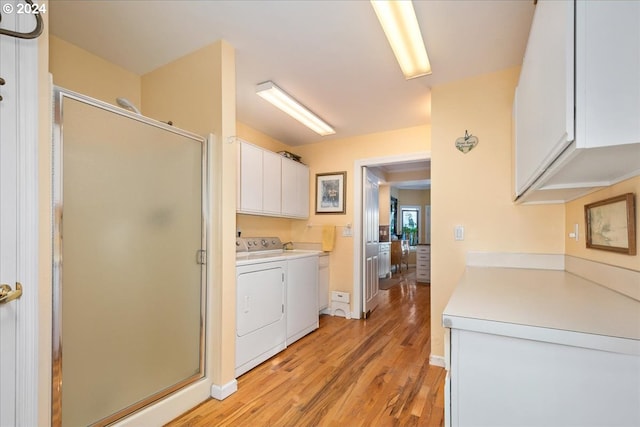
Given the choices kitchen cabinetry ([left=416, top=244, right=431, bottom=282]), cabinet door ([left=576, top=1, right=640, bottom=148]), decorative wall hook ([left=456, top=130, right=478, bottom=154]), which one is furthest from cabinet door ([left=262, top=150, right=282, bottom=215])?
kitchen cabinetry ([left=416, top=244, right=431, bottom=282])

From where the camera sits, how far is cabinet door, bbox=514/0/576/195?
0.78 metres

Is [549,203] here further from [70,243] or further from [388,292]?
[388,292]

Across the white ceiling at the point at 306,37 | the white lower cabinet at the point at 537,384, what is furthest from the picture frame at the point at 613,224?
the white ceiling at the point at 306,37

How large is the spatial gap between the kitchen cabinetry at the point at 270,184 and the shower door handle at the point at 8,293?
75.5 inches

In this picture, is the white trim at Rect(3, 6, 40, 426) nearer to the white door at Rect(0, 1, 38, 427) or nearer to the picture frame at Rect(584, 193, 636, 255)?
the white door at Rect(0, 1, 38, 427)

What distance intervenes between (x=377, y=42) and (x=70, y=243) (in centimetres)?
217

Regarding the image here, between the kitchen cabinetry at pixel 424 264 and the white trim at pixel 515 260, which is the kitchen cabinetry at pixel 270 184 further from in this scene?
the kitchen cabinetry at pixel 424 264

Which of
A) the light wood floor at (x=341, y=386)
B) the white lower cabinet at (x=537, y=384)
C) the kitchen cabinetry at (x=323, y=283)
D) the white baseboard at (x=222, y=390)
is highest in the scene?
the white lower cabinet at (x=537, y=384)

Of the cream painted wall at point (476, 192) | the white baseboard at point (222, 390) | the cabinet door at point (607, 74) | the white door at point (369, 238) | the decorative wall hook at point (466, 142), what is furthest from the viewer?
the white door at point (369, 238)

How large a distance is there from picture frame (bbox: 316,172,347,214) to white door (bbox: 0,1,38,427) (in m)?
3.14

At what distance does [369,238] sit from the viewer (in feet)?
13.6

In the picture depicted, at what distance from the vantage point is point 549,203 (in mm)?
2107

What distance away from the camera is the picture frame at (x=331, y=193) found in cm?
394

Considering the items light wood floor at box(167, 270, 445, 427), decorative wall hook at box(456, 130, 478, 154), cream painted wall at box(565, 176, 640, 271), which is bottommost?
light wood floor at box(167, 270, 445, 427)
